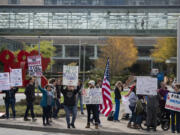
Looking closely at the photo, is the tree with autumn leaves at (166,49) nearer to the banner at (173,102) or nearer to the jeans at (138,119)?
the jeans at (138,119)

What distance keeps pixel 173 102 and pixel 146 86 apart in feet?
3.57

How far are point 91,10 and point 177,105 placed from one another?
23.8 meters

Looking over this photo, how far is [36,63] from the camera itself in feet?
58.2

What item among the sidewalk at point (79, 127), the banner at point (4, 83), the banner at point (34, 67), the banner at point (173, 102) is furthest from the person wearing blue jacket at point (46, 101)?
the banner at point (173, 102)

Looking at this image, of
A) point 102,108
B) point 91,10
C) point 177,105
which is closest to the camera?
point 177,105

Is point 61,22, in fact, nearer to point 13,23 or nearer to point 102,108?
point 13,23

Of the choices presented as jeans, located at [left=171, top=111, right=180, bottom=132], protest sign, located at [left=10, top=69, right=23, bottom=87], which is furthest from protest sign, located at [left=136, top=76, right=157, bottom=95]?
protest sign, located at [left=10, top=69, right=23, bottom=87]

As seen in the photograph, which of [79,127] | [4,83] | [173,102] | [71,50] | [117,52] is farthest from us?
[71,50]

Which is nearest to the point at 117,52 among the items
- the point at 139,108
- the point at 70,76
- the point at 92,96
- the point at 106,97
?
the point at 106,97

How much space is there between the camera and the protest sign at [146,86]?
42.7 feet

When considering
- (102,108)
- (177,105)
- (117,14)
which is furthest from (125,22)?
(177,105)

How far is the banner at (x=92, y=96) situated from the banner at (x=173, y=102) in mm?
2429

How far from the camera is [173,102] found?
12.6 meters

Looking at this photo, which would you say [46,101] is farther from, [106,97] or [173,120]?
[173,120]
